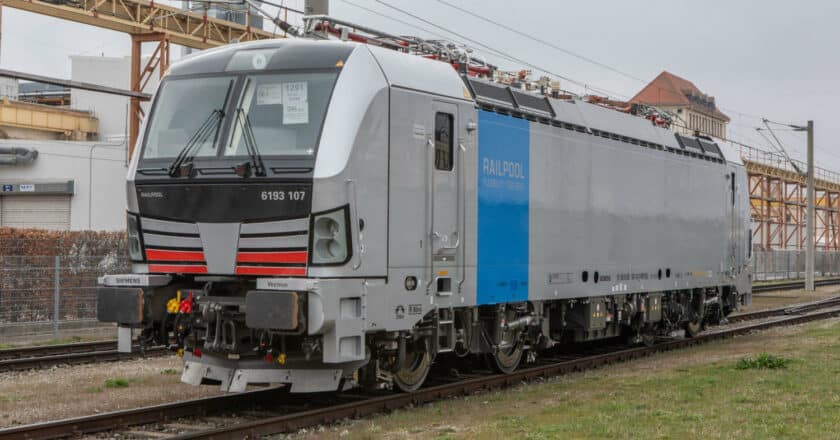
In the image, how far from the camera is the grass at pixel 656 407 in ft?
34.7

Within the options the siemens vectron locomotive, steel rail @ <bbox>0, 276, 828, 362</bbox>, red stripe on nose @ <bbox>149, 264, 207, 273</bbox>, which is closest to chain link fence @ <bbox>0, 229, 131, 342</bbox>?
steel rail @ <bbox>0, 276, 828, 362</bbox>

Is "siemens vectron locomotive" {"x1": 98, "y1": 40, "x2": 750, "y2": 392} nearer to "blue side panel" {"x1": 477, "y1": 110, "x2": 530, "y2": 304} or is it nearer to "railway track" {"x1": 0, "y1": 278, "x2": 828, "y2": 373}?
"blue side panel" {"x1": 477, "y1": 110, "x2": 530, "y2": 304}

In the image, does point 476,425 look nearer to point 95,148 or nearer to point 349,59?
point 349,59

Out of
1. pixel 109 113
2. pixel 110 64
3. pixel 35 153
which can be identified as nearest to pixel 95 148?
pixel 35 153

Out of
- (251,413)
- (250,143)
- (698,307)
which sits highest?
(250,143)

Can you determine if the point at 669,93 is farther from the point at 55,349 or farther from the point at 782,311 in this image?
the point at 55,349

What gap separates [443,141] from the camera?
12844 mm

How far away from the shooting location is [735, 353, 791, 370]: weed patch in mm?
15859

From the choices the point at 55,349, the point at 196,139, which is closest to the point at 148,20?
the point at 55,349

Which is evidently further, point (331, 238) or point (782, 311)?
point (782, 311)

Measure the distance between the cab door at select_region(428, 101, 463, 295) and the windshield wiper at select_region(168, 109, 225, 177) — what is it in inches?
95.7

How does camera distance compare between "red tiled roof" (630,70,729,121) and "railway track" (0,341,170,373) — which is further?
"red tiled roof" (630,70,729,121)

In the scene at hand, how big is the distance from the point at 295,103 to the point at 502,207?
12.4 feet

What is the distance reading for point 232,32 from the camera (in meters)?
30.7
